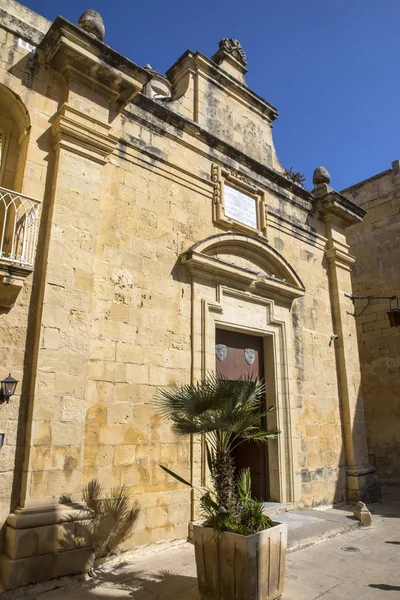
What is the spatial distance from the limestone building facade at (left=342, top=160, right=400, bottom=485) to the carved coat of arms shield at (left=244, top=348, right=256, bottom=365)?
550cm

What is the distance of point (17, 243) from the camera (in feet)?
16.0

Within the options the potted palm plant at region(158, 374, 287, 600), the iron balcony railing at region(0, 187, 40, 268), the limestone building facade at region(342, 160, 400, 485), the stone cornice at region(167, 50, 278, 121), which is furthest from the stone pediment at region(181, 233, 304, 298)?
the limestone building facade at region(342, 160, 400, 485)

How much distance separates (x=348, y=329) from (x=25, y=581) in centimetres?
727

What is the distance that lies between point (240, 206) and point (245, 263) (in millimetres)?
1097

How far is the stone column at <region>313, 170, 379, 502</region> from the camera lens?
8273 mm

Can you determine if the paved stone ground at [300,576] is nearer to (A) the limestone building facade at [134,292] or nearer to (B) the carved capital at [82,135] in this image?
(A) the limestone building facade at [134,292]

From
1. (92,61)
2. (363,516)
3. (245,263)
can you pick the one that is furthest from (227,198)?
(363,516)

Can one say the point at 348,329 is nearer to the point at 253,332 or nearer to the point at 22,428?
the point at 253,332

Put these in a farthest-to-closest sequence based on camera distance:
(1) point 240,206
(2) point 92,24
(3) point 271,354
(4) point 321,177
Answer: (4) point 321,177 → (1) point 240,206 → (3) point 271,354 → (2) point 92,24

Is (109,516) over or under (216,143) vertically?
under

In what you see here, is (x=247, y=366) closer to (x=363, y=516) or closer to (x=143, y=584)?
(x=363, y=516)

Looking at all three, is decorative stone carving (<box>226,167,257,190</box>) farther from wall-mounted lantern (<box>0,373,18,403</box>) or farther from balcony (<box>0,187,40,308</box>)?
wall-mounted lantern (<box>0,373,18,403</box>)

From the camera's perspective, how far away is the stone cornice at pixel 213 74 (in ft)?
26.5

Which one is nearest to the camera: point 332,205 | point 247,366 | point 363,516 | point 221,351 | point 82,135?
point 82,135
